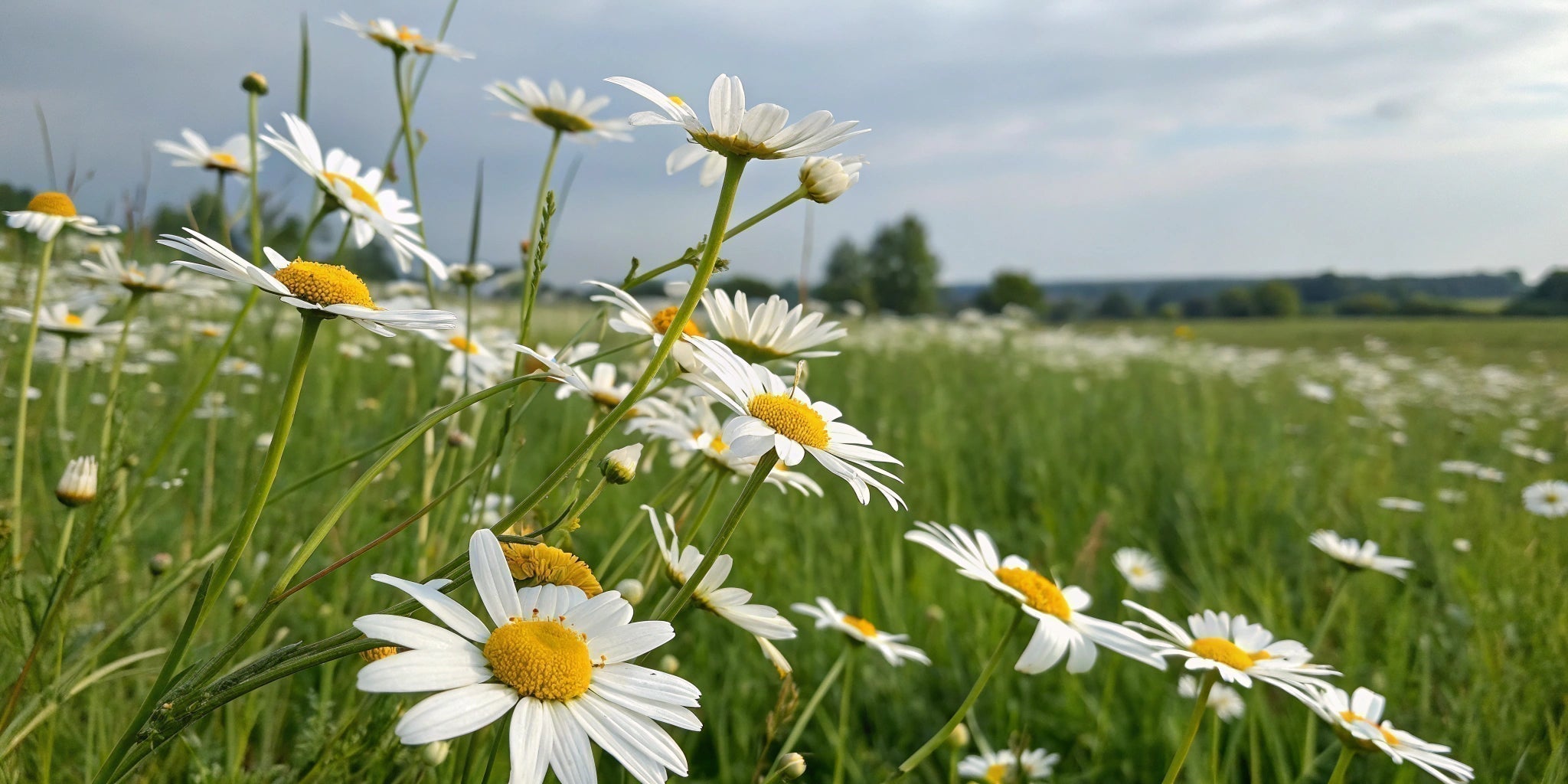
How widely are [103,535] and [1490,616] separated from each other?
7.95 ft

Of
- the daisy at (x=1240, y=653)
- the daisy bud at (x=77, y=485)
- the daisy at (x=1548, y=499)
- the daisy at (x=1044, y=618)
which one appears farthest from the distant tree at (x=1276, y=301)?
the daisy bud at (x=77, y=485)

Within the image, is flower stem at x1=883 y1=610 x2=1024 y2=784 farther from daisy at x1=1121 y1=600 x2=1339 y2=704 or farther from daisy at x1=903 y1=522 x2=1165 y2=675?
daisy at x1=1121 y1=600 x2=1339 y2=704

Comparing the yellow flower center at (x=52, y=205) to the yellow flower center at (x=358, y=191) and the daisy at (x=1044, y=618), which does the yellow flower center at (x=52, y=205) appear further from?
the daisy at (x=1044, y=618)

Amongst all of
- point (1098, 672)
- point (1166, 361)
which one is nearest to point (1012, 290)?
point (1166, 361)

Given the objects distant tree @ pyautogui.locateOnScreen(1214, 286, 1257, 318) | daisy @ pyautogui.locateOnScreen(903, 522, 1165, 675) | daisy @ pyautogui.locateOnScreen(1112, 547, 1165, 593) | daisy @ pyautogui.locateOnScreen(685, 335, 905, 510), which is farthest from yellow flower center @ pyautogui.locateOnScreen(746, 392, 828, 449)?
distant tree @ pyautogui.locateOnScreen(1214, 286, 1257, 318)

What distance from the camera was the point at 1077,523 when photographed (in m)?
2.91

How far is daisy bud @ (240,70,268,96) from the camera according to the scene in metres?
1.29

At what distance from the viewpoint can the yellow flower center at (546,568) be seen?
2.22 feet

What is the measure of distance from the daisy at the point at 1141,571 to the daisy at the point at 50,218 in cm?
197

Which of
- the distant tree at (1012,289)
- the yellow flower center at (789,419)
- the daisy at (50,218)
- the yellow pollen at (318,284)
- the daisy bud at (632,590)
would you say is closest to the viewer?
the yellow pollen at (318,284)

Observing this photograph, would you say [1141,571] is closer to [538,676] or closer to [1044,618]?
[1044,618]

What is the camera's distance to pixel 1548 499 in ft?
9.18

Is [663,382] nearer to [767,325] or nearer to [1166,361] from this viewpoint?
[767,325]

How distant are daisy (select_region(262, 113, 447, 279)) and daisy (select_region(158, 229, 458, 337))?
1.00 feet
